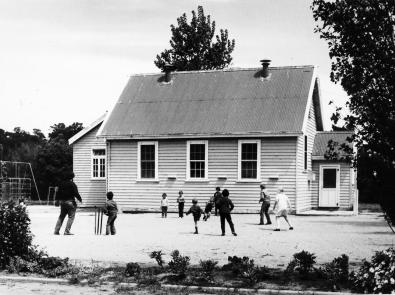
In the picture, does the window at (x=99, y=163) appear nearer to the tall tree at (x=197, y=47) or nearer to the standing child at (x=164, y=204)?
the standing child at (x=164, y=204)

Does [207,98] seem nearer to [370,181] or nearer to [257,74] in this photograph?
[257,74]

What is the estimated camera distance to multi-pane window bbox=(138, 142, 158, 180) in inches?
1262

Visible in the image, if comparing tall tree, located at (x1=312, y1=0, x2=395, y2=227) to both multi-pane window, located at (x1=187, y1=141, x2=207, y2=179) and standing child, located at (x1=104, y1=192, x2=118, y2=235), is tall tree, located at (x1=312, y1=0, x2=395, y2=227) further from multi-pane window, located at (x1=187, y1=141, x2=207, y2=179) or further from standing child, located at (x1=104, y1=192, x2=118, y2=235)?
multi-pane window, located at (x1=187, y1=141, x2=207, y2=179)

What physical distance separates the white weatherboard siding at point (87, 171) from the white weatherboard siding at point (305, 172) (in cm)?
1115

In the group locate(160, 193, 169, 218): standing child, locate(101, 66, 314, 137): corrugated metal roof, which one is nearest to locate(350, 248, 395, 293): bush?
locate(160, 193, 169, 218): standing child

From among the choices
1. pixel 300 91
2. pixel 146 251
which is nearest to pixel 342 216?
pixel 300 91

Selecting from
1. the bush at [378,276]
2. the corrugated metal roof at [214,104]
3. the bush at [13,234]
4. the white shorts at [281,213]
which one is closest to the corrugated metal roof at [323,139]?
the corrugated metal roof at [214,104]

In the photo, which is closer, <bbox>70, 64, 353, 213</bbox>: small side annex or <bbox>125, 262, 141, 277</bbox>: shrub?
<bbox>125, 262, 141, 277</bbox>: shrub

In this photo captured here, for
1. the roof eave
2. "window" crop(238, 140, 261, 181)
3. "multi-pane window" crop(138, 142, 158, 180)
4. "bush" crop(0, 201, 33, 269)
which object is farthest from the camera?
"multi-pane window" crop(138, 142, 158, 180)

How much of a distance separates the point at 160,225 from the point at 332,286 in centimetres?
1425

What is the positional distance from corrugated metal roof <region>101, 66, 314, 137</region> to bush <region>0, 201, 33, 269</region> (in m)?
18.5

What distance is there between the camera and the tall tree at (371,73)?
9805mm

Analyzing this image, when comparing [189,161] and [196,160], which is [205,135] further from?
[189,161]

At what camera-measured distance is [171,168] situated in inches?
1244
